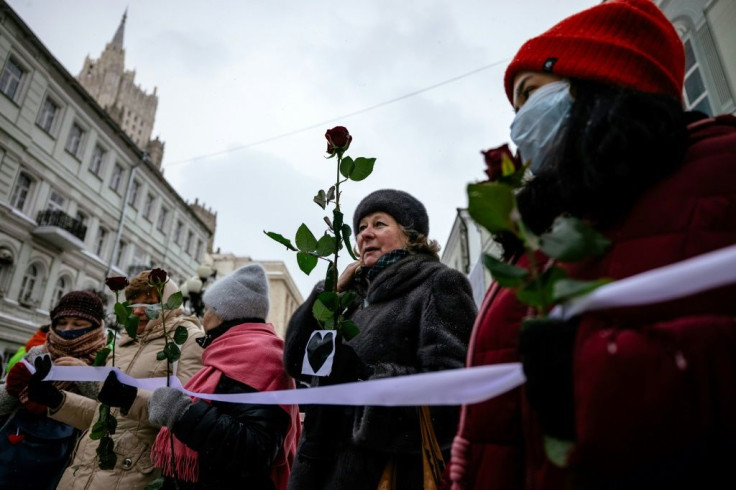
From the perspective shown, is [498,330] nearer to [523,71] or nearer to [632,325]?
[632,325]

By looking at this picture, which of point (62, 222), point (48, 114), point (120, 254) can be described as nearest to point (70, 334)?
point (62, 222)

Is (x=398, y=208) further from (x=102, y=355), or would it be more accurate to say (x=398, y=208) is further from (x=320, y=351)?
(x=102, y=355)

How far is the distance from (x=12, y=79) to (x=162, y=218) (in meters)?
12.4

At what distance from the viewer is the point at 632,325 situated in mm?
783

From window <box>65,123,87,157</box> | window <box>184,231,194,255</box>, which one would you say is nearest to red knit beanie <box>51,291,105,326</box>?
window <box>65,123,87,157</box>

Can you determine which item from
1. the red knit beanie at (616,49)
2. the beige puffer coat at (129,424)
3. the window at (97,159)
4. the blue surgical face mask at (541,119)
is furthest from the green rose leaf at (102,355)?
the window at (97,159)

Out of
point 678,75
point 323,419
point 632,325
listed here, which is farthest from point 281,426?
point 678,75

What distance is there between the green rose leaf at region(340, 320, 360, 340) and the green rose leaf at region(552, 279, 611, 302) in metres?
0.95

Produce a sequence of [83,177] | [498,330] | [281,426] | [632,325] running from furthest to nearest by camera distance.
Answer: [83,177] < [281,426] < [498,330] < [632,325]

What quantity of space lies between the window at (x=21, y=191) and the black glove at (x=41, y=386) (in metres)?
19.1

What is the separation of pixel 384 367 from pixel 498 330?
70cm

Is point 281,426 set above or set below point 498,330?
below

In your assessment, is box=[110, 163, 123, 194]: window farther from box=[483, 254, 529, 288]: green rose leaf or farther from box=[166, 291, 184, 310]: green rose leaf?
box=[483, 254, 529, 288]: green rose leaf

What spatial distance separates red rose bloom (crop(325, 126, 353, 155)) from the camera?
1.62 meters
